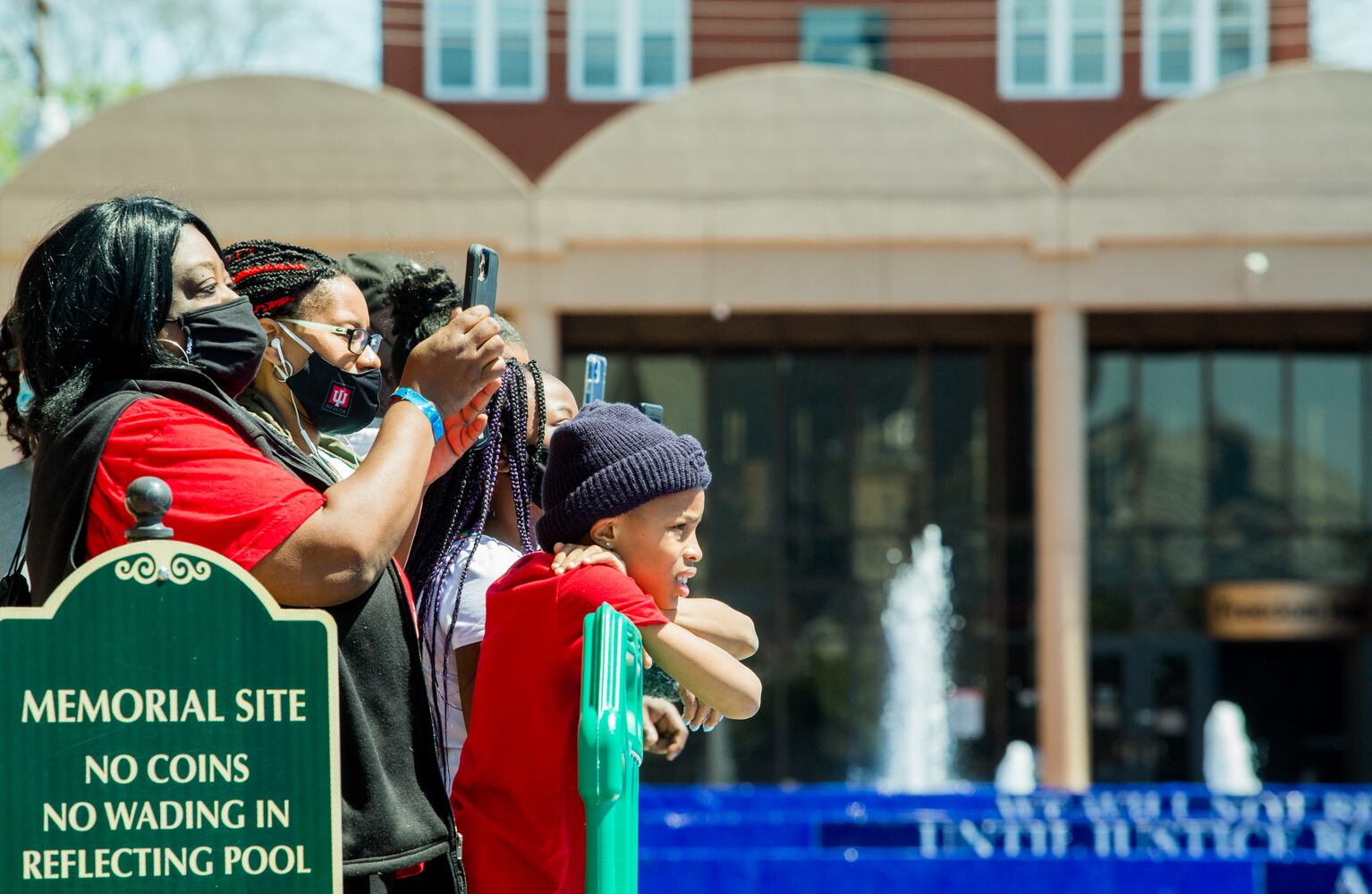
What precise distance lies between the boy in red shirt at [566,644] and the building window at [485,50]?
20767 millimetres

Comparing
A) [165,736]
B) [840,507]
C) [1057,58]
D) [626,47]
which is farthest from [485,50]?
[165,736]

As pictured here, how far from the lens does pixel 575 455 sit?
2.77 m

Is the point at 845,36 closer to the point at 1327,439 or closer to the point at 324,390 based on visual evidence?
the point at 1327,439

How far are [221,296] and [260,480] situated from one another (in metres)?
0.42

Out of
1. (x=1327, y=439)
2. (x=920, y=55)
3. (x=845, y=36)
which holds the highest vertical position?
(x=845, y=36)

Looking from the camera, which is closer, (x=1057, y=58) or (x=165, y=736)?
(x=165, y=736)

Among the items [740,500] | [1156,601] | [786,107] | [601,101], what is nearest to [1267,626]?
[1156,601]

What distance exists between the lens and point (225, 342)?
249 cm

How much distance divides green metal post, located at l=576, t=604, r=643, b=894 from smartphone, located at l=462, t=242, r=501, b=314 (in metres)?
0.63

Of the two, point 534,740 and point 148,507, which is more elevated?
point 148,507

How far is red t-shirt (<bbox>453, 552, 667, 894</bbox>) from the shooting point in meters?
2.50

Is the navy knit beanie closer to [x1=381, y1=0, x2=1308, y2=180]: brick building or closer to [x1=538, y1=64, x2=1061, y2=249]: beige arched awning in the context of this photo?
[x1=538, y1=64, x2=1061, y2=249]: beige arched awning

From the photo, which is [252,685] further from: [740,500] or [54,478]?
[740,500]

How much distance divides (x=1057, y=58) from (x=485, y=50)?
7.91 metres
